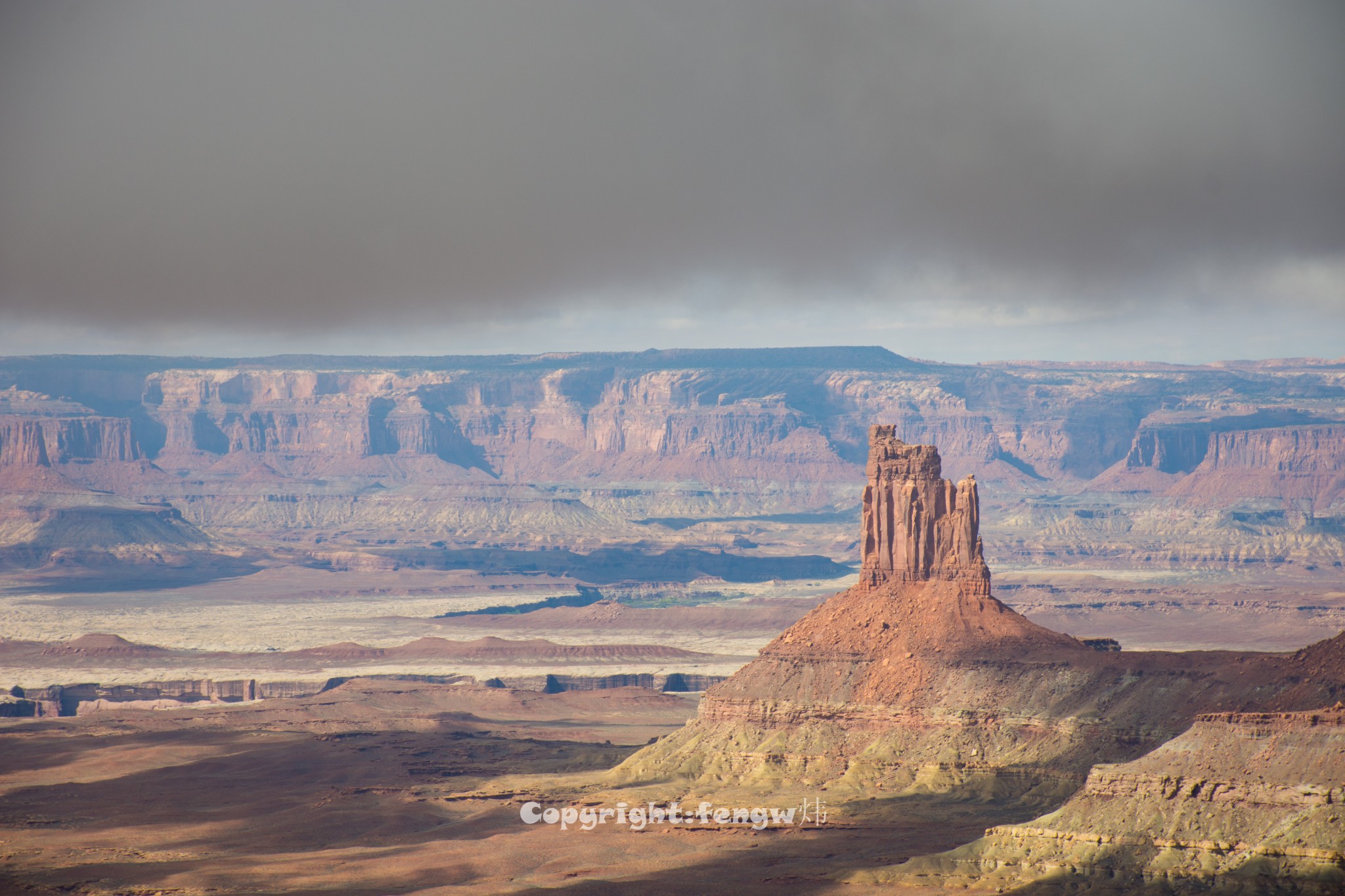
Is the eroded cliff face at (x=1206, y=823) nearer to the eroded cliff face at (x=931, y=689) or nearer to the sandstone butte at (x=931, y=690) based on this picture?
the sandstone butte at (x=931, y=690)

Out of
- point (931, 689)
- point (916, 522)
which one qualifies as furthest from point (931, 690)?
point (916, 522)

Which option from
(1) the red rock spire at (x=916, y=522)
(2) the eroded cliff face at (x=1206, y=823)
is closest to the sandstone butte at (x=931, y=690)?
(1) the red rock spire at (x=916, y=522)

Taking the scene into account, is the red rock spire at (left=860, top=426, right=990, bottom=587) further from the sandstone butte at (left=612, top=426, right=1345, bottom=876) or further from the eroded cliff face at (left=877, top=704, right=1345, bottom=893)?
the eroded cliff face at (left=877, top=704, right=1345, bottom=893)

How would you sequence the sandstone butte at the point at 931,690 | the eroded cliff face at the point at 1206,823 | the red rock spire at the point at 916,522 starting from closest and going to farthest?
the eroded cliff face at the point at 1206,823
the sandstone butte at the point at 931,690
the red rock spire at the point at 916,522

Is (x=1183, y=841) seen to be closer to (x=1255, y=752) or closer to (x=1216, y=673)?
(x=1255, y=752)

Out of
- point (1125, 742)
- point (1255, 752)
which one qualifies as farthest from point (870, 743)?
point (1255, 752)

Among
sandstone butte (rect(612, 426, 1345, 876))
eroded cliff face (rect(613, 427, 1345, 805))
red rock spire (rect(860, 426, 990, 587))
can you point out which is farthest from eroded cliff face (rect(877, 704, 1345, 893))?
red rock spire (rect(860, 426, 990, 587))

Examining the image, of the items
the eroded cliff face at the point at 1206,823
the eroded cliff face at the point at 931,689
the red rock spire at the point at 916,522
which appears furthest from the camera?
the red rock spire at the point at 916,522
